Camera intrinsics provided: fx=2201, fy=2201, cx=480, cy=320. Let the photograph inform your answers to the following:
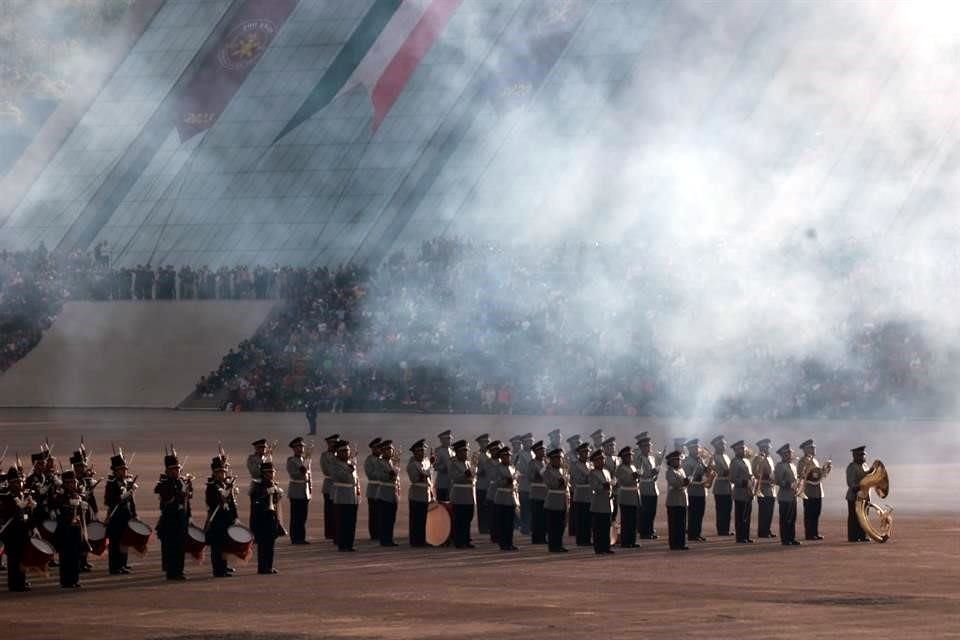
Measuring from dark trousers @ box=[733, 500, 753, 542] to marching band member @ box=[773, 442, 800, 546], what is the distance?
1.26ft

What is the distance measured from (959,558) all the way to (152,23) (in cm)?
4411

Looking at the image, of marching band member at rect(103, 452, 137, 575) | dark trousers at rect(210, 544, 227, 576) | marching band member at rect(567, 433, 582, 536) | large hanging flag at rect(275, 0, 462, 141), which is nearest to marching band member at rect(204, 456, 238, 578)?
dark trousers at rect(210, 544, 227, 576)

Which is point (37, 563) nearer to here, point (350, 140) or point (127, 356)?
point (127, 356)

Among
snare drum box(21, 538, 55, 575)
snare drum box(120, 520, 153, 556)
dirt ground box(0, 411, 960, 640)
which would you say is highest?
snare drum box(120, 520, 153, 556)

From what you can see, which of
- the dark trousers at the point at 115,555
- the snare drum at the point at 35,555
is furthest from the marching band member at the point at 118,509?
the snare drum at the point at 35,555

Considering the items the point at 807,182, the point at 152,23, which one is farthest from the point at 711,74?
the point at 152,23

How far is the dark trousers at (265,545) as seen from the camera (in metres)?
22.5

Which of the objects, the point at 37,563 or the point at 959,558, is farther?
the point at 959,558

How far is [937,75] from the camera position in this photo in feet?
104

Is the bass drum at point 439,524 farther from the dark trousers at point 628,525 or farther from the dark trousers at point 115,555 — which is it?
the dark trousers at point 115,555

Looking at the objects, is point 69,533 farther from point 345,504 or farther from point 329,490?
point 329,490

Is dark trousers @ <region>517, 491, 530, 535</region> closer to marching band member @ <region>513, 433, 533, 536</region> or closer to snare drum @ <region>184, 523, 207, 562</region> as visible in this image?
marching band member @ <region>513, 433, 533, 536</region>

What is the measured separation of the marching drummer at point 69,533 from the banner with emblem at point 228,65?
121 feet

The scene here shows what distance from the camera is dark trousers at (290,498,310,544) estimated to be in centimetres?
2561
